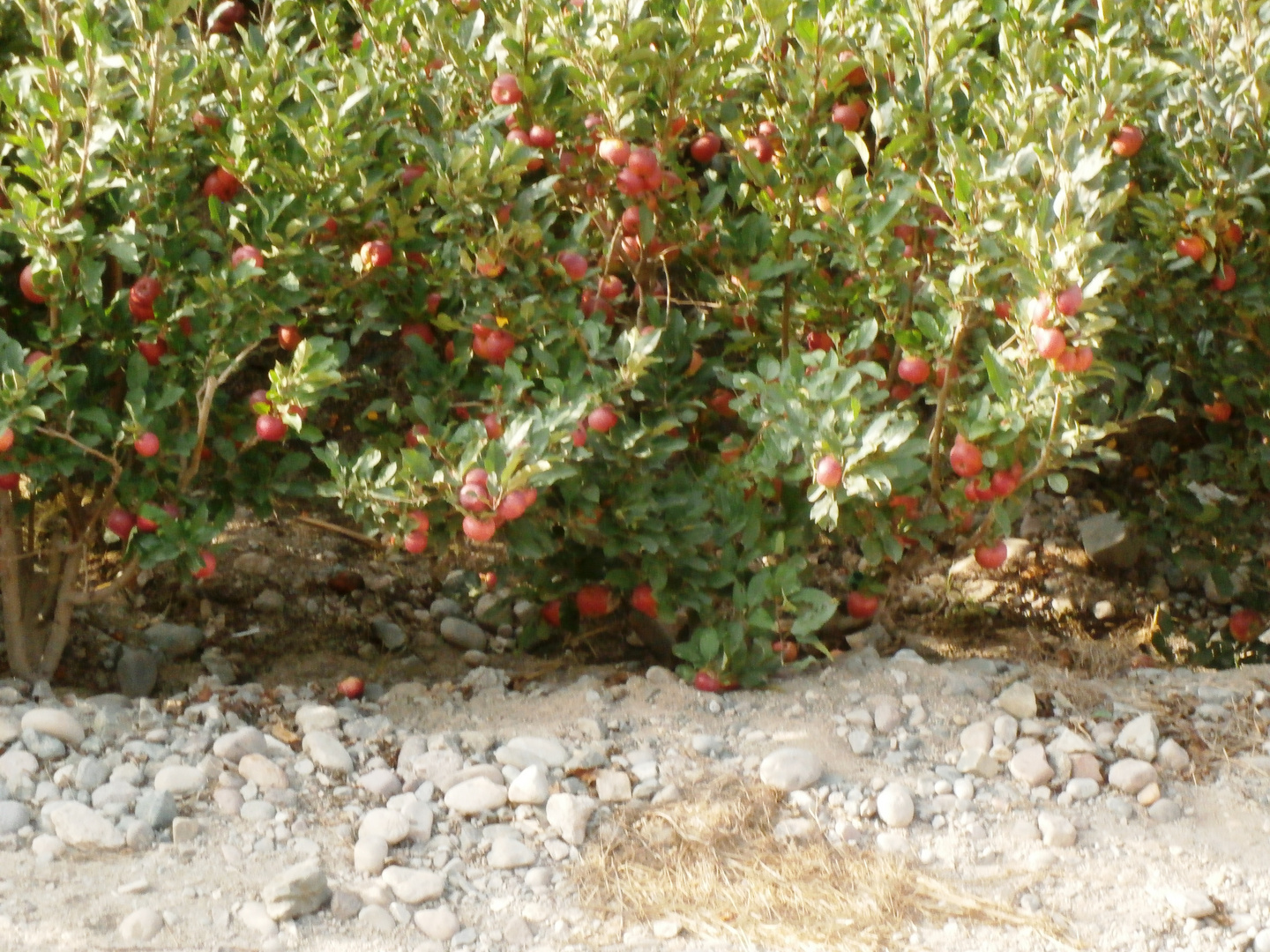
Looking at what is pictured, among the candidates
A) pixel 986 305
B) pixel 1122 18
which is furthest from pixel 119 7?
pixel 1122 18

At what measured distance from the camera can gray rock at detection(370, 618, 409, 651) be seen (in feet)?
13.2

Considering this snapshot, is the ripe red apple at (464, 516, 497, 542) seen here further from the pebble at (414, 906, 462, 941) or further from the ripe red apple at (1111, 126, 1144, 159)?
the ripe red apple at (1111, 126, 1144, 159)

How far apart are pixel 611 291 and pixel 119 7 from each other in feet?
4.47

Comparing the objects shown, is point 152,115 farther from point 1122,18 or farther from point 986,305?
point 1122,18

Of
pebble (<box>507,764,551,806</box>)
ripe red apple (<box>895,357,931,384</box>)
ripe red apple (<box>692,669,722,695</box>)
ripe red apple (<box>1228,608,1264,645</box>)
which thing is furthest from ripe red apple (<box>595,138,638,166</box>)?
ripe red apple (<box>1228,608,1264,645</box>)

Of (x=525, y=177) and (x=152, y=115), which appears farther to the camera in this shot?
(x=525, y=177)

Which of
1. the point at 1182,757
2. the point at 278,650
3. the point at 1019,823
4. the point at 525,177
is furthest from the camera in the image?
the point at 278,650

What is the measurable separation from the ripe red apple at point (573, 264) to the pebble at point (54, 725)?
145 centimetres

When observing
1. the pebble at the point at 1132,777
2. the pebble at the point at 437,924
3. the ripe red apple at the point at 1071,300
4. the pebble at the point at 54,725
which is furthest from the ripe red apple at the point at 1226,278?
the pebble at the point at 54,725

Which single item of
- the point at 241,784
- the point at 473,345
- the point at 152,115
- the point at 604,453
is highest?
the point at 152,115

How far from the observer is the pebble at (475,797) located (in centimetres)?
268

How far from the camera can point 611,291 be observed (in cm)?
323

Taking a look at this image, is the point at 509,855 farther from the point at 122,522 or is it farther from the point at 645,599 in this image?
the point at 122,522

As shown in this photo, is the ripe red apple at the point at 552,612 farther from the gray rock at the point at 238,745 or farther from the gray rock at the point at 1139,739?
the gray rock at the point at 1139,739
